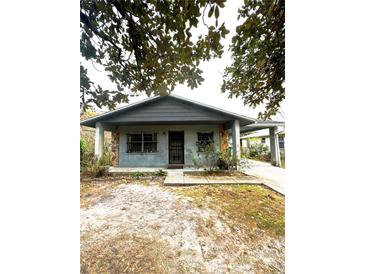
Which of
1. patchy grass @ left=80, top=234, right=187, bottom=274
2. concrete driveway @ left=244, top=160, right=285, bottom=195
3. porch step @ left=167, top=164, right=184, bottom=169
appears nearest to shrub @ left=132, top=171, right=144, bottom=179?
porch step @ left=167, top=164, right=184, bottom=169

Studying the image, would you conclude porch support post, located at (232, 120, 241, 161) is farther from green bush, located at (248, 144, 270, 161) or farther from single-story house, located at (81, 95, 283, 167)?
green bush, located at (248, 144, 270, 161)

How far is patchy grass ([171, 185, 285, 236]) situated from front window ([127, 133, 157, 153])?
3244 millimetres

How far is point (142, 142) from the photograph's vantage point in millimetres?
6098

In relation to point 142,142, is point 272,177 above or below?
below

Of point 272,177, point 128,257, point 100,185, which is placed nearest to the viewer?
point 128,257

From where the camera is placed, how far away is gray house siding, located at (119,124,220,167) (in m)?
5.96

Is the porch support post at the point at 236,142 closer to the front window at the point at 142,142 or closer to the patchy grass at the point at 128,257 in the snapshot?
the front window at the point at 142,142

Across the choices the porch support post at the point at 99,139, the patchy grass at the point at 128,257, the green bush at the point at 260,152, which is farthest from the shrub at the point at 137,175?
the green bush at the point at 260,152

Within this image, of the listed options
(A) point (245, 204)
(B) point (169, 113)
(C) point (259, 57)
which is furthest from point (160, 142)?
(C) point (259, 57)

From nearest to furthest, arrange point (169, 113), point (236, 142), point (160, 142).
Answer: point (236, 142)
point (169, 113)
point (160, 142)

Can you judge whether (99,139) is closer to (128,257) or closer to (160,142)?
(160,142)

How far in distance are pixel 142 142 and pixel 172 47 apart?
5165 millimetres
